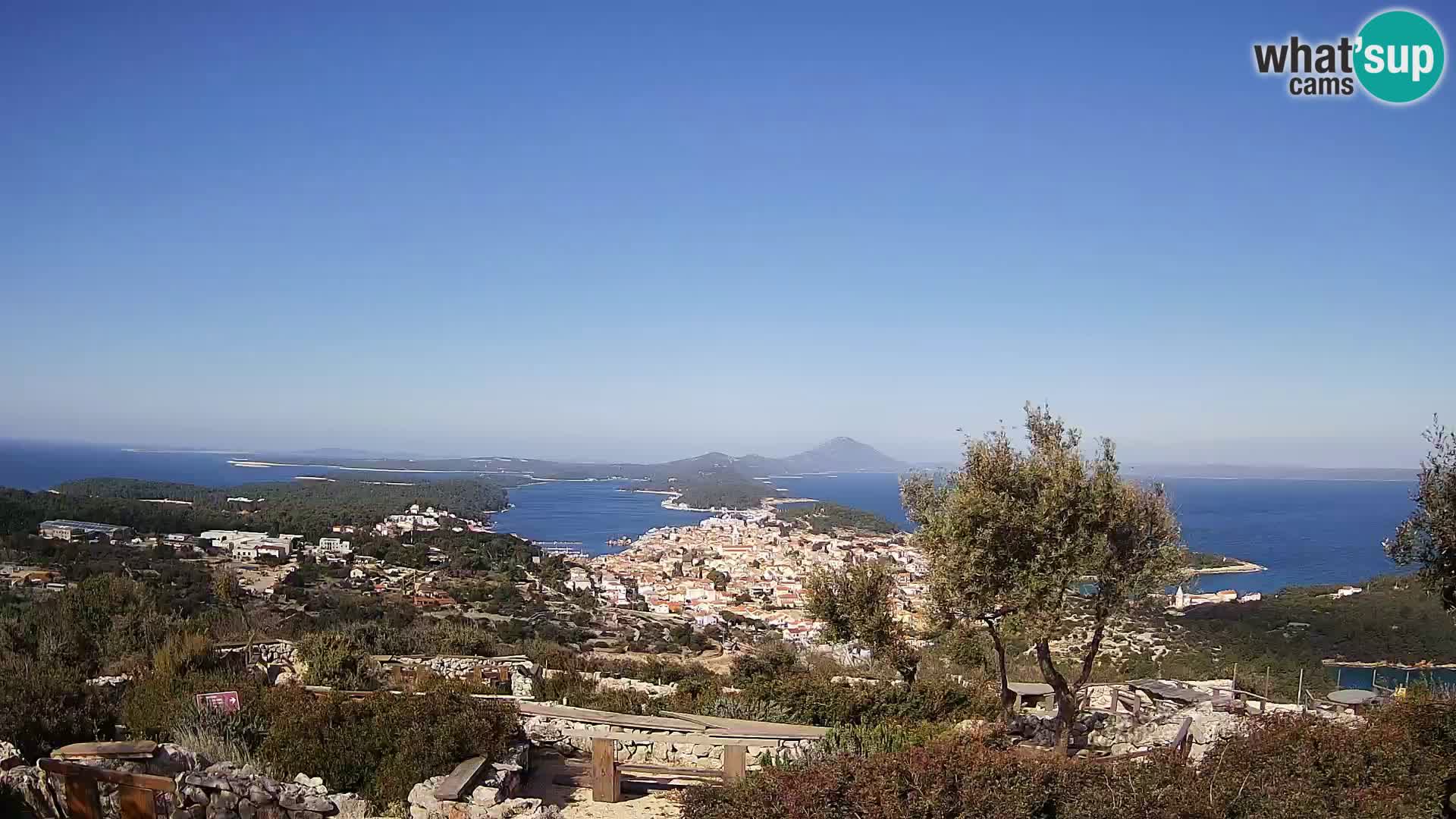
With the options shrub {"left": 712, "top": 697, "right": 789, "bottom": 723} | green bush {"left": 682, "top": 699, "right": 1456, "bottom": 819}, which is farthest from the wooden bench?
shrub {"left": 712, "top": 697, "right": 789, "bottom": 723}

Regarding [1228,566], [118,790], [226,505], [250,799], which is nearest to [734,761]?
[250,799]

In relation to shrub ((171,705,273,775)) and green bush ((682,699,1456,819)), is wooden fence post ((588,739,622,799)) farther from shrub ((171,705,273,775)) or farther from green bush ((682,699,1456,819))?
shrub ((171,705,273,775))

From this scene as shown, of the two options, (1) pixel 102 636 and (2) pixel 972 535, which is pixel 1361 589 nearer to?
(2) pixel 972 535

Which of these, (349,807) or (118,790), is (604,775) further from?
(118,790)

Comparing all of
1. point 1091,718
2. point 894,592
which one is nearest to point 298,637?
point 894,592

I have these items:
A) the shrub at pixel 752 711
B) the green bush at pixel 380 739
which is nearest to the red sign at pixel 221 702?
the green bush at pixel 380 739

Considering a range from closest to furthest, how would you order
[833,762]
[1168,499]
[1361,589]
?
[833,762], [1168,499], [1361,589]

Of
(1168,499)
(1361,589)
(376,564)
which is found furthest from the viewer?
(376,564)
